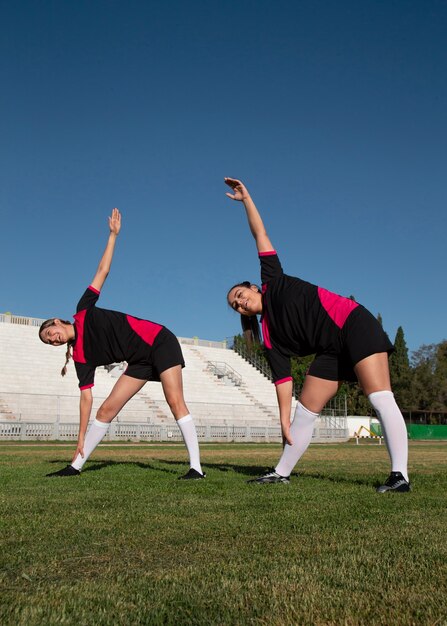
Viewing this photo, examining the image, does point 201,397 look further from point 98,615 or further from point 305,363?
point 98,615

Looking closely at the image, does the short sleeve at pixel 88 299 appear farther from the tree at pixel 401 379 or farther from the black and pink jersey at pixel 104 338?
the tree at pixel 401 379

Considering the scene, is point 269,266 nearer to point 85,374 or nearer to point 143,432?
point 85,374

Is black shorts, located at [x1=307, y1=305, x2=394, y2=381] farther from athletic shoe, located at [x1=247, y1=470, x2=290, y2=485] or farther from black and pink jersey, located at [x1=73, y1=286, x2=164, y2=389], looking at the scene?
black and pink jersey, located at [x1=73, y1=286, x2=164, y2=389]

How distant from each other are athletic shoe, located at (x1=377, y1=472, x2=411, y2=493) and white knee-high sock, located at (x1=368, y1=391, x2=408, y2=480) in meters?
0.06

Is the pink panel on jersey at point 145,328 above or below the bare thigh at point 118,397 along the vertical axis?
above

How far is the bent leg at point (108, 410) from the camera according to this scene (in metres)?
6.96

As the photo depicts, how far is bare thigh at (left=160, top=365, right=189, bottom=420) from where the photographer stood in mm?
6816

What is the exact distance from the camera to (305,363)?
5481 cm

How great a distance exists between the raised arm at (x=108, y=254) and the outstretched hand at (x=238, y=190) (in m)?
1.74

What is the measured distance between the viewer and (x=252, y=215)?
620cm

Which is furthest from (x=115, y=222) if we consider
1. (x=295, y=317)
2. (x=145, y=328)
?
(x=295, y=317)

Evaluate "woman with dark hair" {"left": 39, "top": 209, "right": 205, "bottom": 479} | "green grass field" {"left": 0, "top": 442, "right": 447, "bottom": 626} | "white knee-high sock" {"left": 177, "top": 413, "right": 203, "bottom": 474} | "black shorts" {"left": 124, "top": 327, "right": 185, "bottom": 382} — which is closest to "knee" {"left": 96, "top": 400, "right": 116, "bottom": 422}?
"woman with dark hair" {"left": 39, "top": 209, "right": 205, "bottom": 479}

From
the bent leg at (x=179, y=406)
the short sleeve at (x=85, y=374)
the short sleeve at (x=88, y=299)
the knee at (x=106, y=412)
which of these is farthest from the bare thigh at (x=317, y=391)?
the short sleeve at (x=88, y=299)

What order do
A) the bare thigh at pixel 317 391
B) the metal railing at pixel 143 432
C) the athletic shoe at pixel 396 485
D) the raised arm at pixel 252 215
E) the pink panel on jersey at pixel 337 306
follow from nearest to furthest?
1. the athletic shoe at pixel 396 485
2. the pink panel on jersey at pixel 337 306
3. the bare thigh at pixel 317 391
4. the raised arm at pixel 252 215
5. the metal railing at pixel 143 432
